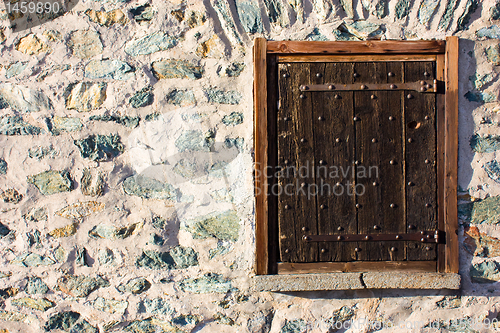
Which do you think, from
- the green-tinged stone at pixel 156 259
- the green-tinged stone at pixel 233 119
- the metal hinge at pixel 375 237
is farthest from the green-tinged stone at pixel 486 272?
the green-tinged stone at pixel 156 259

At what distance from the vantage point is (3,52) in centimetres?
197

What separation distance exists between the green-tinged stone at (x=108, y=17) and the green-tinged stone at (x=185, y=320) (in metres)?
1.71

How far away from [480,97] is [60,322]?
2709mm

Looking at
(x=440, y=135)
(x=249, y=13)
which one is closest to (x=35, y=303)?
(x=249, y=13)

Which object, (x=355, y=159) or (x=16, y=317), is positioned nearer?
(x=355, y=159)

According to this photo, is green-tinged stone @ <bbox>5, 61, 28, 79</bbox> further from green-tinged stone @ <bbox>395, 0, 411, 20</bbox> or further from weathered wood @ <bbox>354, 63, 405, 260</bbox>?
green-tinged stone @ <bbox>395, 0, 411, 20</bbox>

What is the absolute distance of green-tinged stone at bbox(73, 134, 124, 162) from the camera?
195cm

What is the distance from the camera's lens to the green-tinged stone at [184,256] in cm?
198

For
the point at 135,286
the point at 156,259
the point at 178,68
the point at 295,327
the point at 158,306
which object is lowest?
the point at 295,327

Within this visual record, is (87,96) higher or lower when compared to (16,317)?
higher

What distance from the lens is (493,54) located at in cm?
194

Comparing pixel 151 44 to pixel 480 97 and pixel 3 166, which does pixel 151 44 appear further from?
pixel 480 97

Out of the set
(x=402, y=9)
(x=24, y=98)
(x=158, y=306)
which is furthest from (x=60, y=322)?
(x=402, y=9)

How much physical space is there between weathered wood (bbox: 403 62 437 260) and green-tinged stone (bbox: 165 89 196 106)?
1.19 metres
